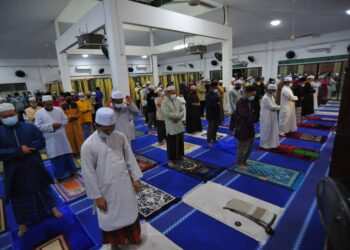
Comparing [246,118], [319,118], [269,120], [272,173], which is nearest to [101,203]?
[246,118]

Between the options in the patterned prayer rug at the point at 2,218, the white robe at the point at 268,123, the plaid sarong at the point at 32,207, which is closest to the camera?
the plaid sarong at the point at 32,207

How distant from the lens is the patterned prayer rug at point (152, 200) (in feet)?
8.95

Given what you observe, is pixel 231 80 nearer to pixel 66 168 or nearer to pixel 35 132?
pixel 66 168

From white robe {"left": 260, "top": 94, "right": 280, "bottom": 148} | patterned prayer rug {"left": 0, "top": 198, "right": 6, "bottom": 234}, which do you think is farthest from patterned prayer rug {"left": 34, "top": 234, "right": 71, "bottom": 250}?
white robe {"left": 260, "top": 94, "right": 280, "bottom": 148}

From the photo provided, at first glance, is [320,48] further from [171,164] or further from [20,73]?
[20,73]

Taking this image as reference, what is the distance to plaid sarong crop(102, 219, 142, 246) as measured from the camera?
198 cm

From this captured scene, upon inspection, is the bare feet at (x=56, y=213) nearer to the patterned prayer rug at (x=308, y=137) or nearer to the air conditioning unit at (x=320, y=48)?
the patterned prayer rug at (x=308, y=137)

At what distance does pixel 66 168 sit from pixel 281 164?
4.15m

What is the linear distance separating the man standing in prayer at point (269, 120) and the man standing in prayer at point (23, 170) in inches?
157

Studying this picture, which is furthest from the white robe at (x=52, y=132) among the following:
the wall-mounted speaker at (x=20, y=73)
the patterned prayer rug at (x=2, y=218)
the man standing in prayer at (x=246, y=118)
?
the wall-mounted speaker at (x=20, y=73)

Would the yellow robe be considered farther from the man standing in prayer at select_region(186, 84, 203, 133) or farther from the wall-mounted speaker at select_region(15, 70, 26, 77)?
the wall-mounted speaker at select_region(15, 70, 26, 77)

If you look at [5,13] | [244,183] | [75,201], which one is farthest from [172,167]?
[5,13]

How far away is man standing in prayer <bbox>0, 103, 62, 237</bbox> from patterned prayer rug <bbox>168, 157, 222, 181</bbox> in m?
2.20

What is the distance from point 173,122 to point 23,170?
7.64 ft
